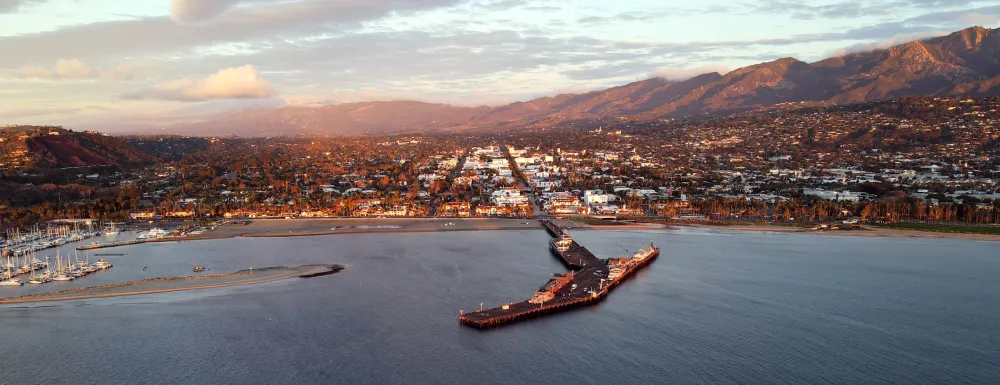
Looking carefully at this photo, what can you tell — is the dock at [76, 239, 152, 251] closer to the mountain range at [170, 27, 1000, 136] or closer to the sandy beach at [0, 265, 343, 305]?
the sandy beach at [0, 265, 343, 305]

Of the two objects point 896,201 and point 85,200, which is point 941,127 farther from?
point 85,200

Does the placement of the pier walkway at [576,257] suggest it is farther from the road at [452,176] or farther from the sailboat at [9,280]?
the sailboat at [9,280]

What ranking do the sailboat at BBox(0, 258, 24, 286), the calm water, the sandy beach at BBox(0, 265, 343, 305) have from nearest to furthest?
1. the calm water
2. the sandy beach at BBox(0, 265, 343, 305)
3. the sailboat at BBox(0, 258, 24, 286)

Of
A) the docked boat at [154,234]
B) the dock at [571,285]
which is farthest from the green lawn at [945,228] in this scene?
the docked boat at [154,234]

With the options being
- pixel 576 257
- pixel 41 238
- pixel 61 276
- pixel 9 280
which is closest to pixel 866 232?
pixel 576 257

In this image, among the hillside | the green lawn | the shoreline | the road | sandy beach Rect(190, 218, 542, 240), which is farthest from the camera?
the hillside

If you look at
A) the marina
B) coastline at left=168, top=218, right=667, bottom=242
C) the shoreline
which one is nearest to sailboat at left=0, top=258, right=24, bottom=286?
the marina

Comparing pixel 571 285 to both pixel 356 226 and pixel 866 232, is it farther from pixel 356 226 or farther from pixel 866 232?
pixel 356 226
